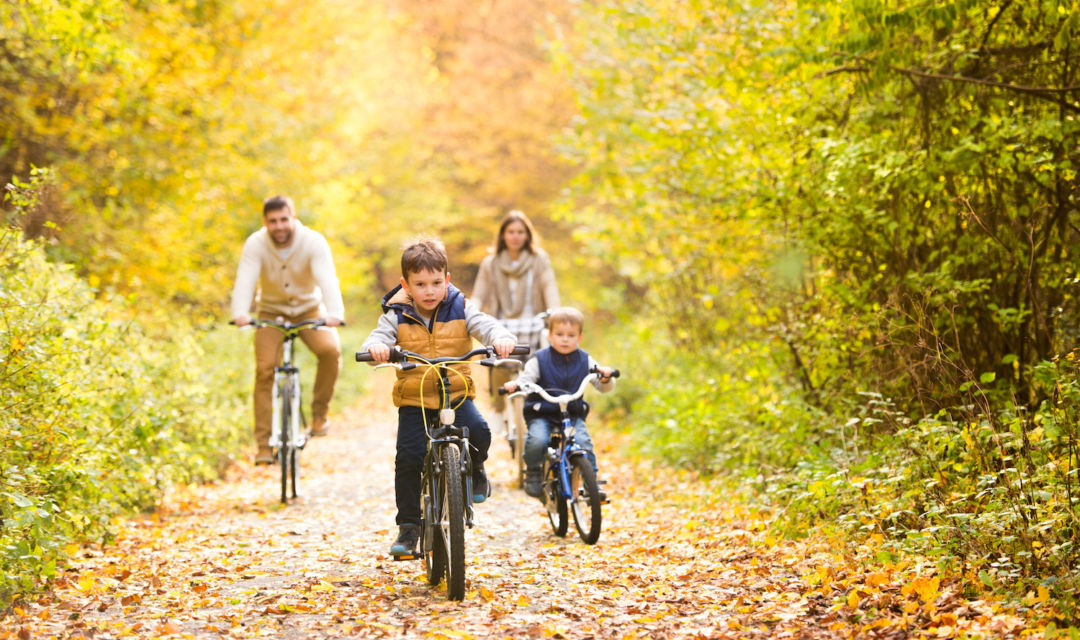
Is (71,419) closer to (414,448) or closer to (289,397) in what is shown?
(289,397)

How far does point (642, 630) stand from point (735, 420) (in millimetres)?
4656

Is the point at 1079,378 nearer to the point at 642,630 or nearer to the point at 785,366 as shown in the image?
the point at 642,630

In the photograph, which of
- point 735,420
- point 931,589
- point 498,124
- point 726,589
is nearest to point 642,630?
point 726,589

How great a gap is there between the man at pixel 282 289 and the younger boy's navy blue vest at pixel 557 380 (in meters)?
2.10

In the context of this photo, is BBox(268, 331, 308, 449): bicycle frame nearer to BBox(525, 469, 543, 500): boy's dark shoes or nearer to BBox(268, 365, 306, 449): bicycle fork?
BBox(268, 365, 306, 449): bicycle fork

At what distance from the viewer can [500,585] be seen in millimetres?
5797

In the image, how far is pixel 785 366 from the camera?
9148 millimetres

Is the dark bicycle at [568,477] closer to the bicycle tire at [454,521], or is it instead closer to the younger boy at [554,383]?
the younger boy at [554,383]

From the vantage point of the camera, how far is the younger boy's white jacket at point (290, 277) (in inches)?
330

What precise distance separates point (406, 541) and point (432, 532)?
0.39 m

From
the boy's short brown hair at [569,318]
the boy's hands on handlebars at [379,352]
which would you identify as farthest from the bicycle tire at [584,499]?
the boy's hands on handlebars at [379,352]

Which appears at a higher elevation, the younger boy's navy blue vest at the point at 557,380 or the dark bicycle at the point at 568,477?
the younger boy's navy blue vest at the point at 557,380

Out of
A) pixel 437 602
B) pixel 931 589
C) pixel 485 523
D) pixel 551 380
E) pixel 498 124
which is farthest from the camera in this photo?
pixel 498 124

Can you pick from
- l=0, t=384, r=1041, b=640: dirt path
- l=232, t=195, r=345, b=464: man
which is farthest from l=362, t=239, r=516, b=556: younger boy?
l=232, t=195, r=345, b=464: man
